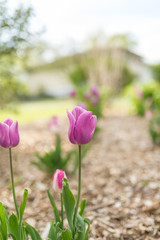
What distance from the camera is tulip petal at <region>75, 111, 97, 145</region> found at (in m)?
0.96

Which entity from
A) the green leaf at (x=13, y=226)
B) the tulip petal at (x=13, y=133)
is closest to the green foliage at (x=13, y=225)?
the green leaf at (x=13, y=226)

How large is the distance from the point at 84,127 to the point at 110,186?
1618 mm

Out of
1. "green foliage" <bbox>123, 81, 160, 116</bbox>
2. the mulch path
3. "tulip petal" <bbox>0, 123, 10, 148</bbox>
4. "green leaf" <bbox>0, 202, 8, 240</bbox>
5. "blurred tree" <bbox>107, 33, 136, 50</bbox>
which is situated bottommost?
the mulch path

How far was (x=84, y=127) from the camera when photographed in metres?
0.96

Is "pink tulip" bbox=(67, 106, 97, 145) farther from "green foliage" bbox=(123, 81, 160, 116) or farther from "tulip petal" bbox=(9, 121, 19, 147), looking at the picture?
"green foliage" bbox=(123, 81, 160, 116)

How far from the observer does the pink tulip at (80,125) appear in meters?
0.96

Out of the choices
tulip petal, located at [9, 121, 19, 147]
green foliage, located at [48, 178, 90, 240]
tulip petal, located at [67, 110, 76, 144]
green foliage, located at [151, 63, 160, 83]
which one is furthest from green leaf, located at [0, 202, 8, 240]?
green foliage, located at [151, 63, 160, 83]

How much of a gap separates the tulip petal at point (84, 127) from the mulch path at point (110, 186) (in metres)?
0.91

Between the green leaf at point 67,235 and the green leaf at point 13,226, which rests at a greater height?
the green leaf at point 13,226

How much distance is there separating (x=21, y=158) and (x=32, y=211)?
142 centimetres

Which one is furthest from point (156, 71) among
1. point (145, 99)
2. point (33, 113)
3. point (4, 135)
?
point (4, 135)

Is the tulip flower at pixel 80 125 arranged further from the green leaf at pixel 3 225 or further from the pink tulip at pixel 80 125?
the green leaf at pixel 3 225

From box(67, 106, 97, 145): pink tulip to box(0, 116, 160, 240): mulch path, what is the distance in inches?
35.7

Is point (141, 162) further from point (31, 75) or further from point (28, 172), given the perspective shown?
point (31, 75)
